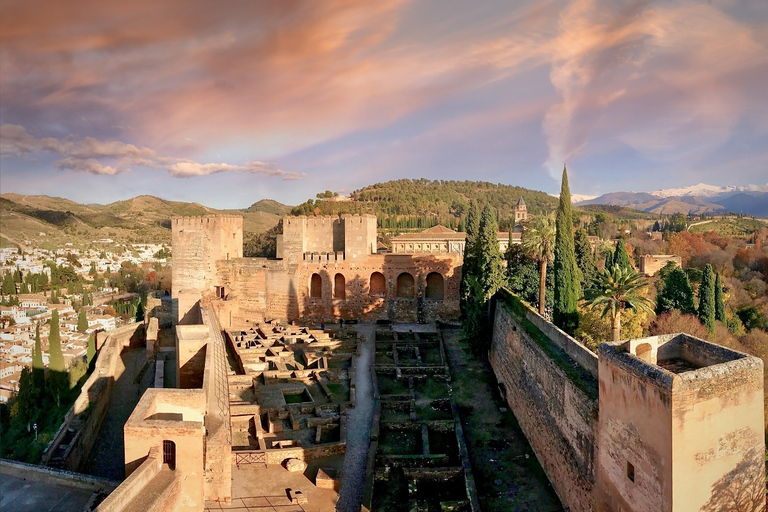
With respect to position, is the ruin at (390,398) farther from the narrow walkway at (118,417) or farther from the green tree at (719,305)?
the green tree at (719,305)

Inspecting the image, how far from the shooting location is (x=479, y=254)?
21.5 m

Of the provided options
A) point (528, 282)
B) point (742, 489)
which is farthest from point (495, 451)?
point (528, 282)

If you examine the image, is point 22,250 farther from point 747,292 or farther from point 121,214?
point 747,292

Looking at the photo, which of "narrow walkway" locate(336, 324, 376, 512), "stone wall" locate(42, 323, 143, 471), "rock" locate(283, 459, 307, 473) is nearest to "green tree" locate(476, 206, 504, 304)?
"narrow walkway" locate(336, 324, 376, 512)

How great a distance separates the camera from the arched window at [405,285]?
2708 cm

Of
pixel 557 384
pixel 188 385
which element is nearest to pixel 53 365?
pixel 188 385

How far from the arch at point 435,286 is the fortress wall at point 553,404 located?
946 centimetres

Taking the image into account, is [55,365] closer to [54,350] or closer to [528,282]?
[54,350]

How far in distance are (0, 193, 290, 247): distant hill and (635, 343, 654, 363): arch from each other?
182 ft

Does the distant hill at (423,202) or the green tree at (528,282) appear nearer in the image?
the green tree at (528,282)

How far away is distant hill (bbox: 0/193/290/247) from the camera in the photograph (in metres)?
66.5

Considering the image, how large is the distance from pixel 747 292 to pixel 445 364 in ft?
75.7

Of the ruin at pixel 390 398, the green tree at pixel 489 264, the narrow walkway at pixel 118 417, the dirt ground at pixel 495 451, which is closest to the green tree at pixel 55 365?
the narrow walkway at pixel 118 417

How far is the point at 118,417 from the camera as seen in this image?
2130 centimetres
